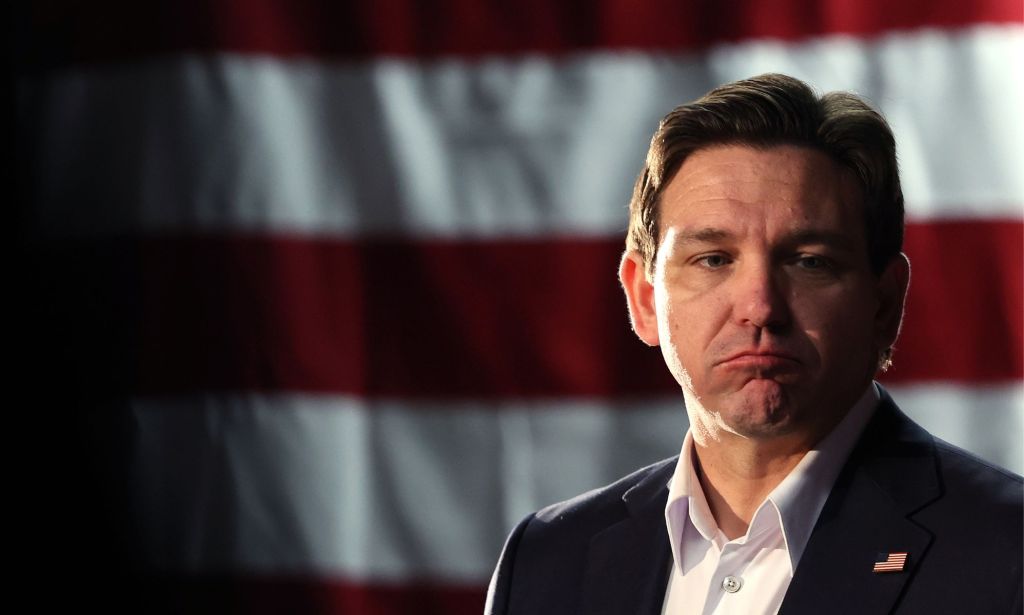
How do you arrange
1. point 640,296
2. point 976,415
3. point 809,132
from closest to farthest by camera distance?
1. point 809,132
2. point 640,296
3. point 976,415

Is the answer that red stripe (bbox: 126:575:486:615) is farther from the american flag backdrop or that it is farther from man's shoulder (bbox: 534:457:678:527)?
man's shoulder (bbox: 534:457:678:527)

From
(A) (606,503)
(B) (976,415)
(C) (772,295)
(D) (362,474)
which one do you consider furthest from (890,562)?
(D) (362,474)

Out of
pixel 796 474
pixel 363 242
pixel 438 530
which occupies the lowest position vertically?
pixel 438 530

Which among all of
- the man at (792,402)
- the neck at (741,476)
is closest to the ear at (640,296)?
the man at (792,402)

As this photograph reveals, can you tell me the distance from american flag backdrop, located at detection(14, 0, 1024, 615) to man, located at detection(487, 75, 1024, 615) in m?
0.82

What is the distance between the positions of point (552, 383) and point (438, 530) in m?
0.29

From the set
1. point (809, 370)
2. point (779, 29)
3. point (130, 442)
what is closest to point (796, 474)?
point (809, 370)

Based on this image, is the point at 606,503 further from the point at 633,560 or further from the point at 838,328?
the point at 838,328

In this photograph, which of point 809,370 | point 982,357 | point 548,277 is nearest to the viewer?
point 809,370

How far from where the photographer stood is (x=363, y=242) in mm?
2281

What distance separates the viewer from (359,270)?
228 centimetres

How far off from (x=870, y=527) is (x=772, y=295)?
22 centimetres

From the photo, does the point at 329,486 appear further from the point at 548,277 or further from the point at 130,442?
the point at 548,277

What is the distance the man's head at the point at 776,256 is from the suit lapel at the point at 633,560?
0.43 ft
